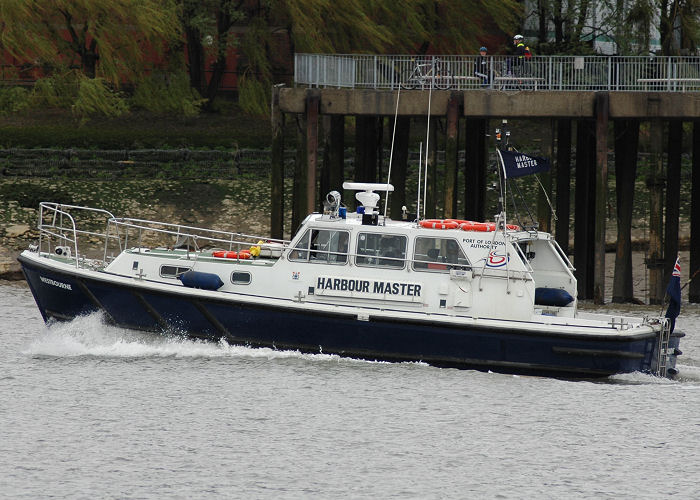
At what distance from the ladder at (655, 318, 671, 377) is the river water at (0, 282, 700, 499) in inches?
11.4

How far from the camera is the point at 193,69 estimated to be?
4828 centimetres

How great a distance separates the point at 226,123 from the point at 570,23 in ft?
41.9

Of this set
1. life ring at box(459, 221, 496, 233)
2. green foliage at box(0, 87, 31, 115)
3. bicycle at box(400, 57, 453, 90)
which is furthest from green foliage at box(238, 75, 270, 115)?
life ring at box(459, 221, 496, 233)

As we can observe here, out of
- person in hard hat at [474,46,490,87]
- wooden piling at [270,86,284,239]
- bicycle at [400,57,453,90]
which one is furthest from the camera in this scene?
wooden piling at [270,86,284,239]

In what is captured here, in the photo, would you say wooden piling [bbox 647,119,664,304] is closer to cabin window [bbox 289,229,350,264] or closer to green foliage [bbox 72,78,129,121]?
cabin window [bbox 289,229,350,264]

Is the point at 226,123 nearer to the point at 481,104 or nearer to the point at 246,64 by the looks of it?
the point at 246,64

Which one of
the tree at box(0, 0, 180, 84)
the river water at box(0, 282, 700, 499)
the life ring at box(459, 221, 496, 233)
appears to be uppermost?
the tree at box(0, 0, 180, 84)

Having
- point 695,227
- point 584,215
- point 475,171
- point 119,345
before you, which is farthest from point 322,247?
point 695,227

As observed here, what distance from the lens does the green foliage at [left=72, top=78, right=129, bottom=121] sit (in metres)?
43.1

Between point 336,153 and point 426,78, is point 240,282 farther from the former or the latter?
→ point 336,153

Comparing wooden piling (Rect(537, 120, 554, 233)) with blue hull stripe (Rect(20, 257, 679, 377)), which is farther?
wooden piling (Rect(537, 120, 554, 233))

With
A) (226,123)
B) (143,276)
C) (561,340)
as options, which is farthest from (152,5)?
(561,340)

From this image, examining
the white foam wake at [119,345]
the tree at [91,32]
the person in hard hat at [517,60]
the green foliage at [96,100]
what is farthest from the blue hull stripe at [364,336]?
the tree at [91,32]

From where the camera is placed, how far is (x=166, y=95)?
1796 inches
